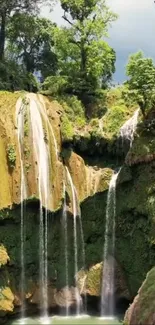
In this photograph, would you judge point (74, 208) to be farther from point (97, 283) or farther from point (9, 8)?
point (9, 8)

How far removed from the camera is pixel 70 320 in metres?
20.2

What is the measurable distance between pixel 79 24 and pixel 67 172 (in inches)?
443

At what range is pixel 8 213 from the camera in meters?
20.3

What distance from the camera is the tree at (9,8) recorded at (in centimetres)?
3073

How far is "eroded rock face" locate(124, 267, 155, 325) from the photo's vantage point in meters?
10.4

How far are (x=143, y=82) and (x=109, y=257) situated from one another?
848cm

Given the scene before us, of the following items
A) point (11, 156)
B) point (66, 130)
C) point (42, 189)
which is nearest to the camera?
point (11, 156)

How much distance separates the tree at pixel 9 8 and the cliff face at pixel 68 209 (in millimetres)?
9695

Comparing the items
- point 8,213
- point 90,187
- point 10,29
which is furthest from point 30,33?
point 8,213

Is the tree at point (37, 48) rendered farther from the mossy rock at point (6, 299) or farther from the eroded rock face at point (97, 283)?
the mossy rock at point (6, 299)

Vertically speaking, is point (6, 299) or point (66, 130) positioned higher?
point (66, 130)

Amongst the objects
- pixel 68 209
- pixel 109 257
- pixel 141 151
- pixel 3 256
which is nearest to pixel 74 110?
pixel 141 151

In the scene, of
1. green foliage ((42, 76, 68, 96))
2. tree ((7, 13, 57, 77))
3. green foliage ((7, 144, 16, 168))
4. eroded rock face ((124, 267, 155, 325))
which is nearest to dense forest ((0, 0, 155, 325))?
green foliage ((7, 144, 16, 168))

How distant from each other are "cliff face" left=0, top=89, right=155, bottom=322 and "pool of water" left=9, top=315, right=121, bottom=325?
72cm
